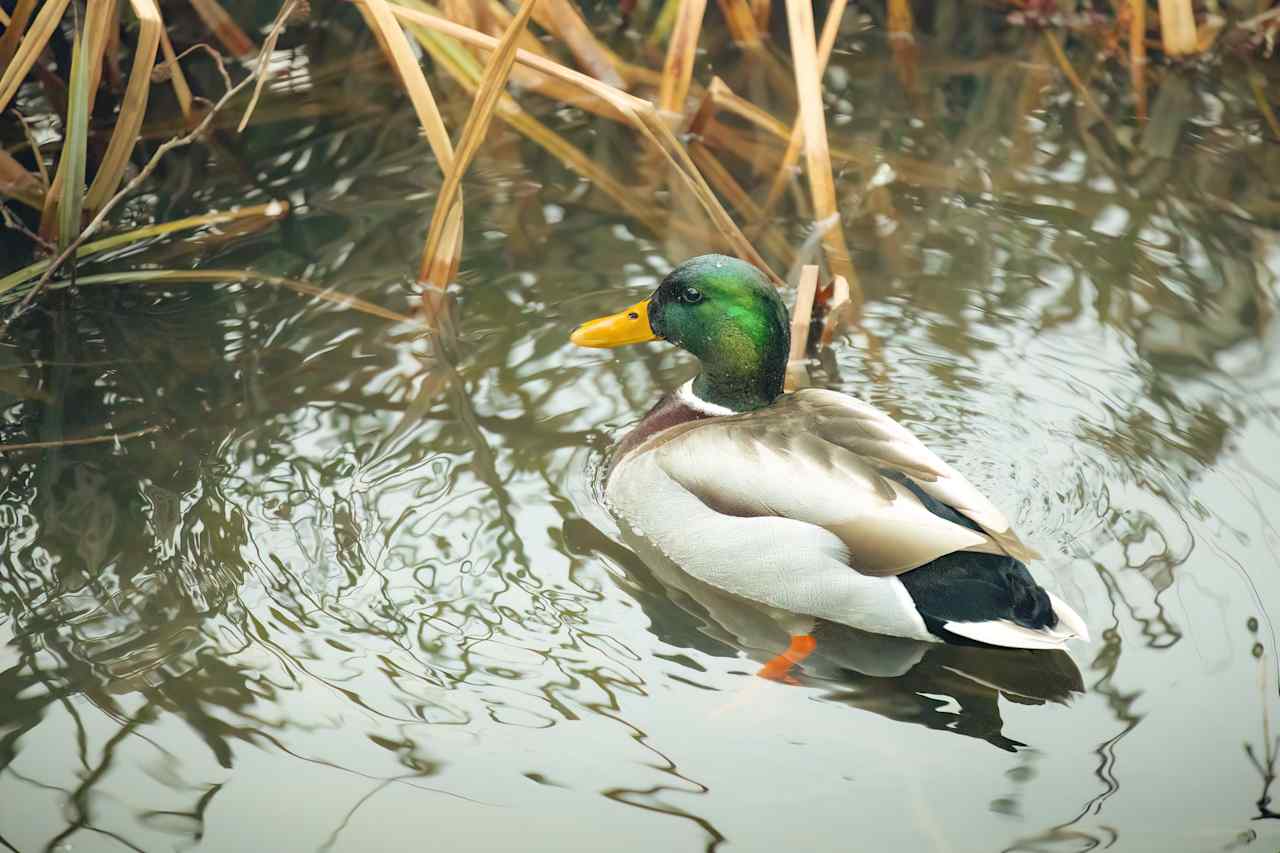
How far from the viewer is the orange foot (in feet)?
12.0

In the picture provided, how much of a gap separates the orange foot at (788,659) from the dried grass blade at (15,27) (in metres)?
3.31

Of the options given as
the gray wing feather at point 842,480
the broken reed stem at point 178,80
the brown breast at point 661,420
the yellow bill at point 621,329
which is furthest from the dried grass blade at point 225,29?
the gray wing feather at point 842,480

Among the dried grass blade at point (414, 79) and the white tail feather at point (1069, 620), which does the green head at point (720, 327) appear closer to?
the dried grass blade at point (414, 79)

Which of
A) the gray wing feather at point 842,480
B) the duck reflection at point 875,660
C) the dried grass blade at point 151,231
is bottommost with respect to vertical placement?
the duck reflection at point 875,660

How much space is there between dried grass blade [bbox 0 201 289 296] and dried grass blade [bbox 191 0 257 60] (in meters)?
1.23

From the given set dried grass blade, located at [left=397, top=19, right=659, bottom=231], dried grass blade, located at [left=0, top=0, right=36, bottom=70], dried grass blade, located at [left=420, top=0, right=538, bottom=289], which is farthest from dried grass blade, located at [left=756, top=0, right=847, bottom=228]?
dried grass blade, located at [left=0, top=0, right=36, bottom=70]

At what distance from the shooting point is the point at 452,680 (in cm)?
359

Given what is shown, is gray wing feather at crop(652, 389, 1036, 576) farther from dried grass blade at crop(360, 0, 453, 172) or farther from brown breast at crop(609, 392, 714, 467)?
dried grass blade at crop(360, 0, 453, 172)

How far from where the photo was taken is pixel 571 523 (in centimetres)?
423

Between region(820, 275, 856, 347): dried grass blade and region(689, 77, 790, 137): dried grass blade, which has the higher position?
region(689, 77, 790, 137): dried grass blade

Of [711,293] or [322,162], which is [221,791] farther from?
[322,162]

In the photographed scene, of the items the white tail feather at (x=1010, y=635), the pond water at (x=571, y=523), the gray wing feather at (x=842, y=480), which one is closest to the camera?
the pond water at (x=571, y=523)

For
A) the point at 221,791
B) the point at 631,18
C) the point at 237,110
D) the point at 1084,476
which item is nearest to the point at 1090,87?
the point at 631,18

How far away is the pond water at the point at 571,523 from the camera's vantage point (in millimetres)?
3291
